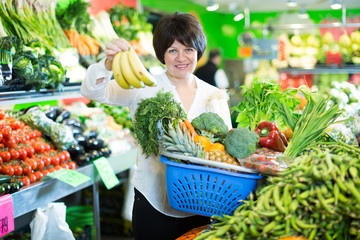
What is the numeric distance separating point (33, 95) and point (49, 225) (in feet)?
3.25

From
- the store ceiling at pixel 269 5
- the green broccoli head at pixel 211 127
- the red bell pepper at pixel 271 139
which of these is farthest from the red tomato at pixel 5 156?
the store ceiling at pixel 269 5

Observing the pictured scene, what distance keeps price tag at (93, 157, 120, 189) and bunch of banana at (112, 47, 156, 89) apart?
59.5 inches

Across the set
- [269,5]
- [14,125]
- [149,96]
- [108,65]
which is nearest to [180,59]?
[149,96]

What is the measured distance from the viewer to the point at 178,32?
216 centimetres

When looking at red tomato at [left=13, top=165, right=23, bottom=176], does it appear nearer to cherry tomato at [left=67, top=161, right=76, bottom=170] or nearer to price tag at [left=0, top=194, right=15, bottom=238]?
price tag at [left=0, top=194, right=15, bottom=238]

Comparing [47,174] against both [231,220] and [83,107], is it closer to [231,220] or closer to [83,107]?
[83,107]

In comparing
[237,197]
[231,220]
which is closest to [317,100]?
[237,197]

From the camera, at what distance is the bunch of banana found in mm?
1714

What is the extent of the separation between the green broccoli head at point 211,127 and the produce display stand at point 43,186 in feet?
4.26

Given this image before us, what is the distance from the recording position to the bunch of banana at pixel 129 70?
1.71 meters

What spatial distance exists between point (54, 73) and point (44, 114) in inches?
13.1

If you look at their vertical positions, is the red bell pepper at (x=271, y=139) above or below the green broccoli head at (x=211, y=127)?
below

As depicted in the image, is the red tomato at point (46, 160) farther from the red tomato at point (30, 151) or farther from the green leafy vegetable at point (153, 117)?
the green leafy vegetable at point (153, 117)

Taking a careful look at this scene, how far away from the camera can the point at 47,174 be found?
9.11ft
